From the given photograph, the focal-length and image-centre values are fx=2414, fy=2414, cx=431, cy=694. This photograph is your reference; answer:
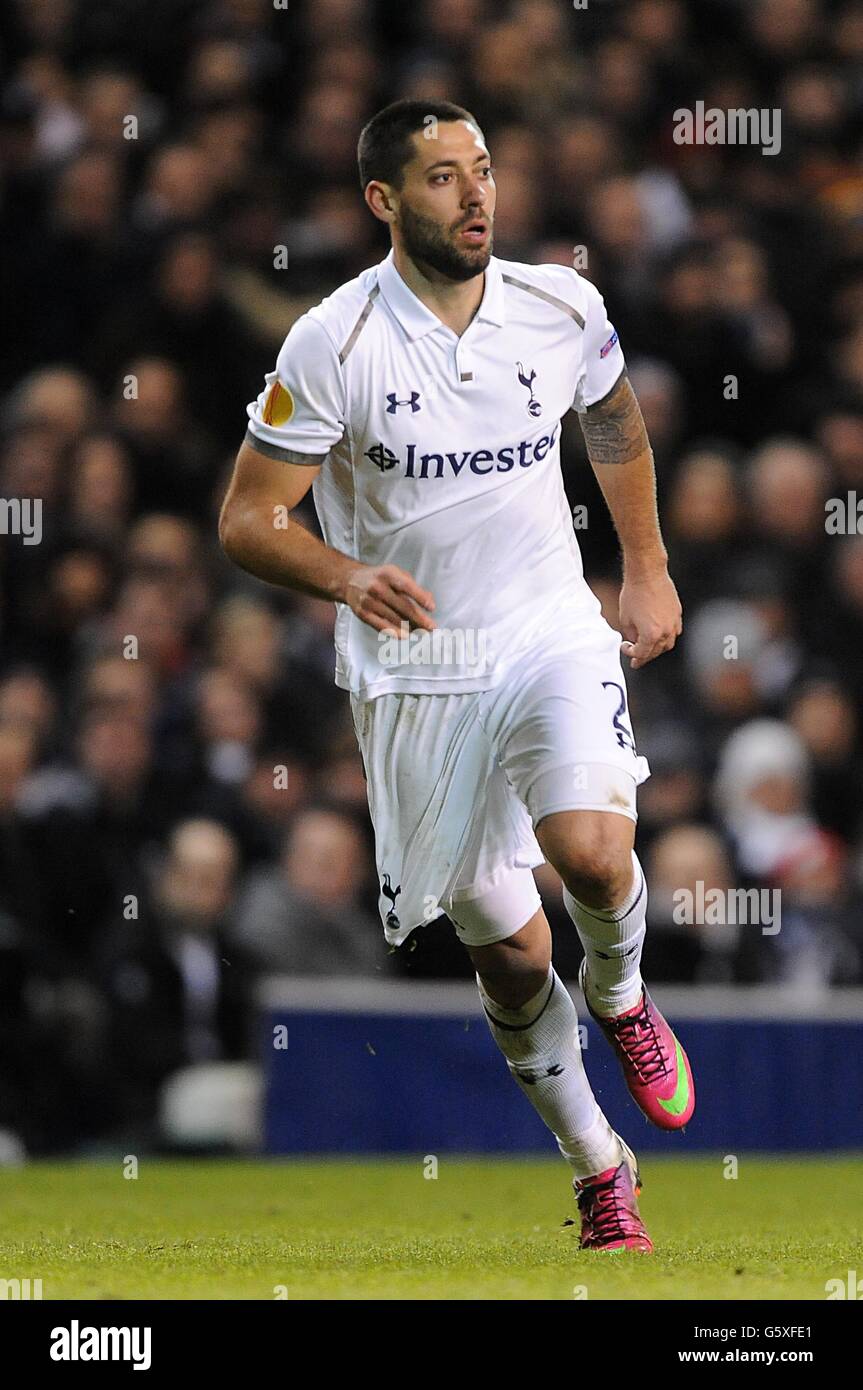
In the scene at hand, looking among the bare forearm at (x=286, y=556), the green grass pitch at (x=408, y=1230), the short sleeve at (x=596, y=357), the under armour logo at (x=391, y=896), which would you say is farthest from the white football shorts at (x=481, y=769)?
the green grass pitch at (x=408, y=1230)

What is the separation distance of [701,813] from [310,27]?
4705 mm

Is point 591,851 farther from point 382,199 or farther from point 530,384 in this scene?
point 382,199

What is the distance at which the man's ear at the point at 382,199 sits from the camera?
18.4 ft

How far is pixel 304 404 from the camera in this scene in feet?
17.9

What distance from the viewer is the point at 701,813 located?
30.6 feet

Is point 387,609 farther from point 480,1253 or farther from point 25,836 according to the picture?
point 25,836

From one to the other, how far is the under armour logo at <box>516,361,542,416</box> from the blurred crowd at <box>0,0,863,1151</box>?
3.31m

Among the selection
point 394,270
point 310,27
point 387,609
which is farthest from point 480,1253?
point 310,27

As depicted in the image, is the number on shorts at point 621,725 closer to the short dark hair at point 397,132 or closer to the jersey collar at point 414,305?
the jersey collar at point 414,305

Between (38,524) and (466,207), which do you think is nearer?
(466,207)

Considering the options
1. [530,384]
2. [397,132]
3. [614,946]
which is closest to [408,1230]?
[614,946]

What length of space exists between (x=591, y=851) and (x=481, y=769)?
1.59 ft

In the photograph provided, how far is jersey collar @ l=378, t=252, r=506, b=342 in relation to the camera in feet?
18.4

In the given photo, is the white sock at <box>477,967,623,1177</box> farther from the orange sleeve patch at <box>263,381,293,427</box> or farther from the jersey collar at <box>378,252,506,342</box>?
the jersey collar at <box>378,252,506,342</box>
